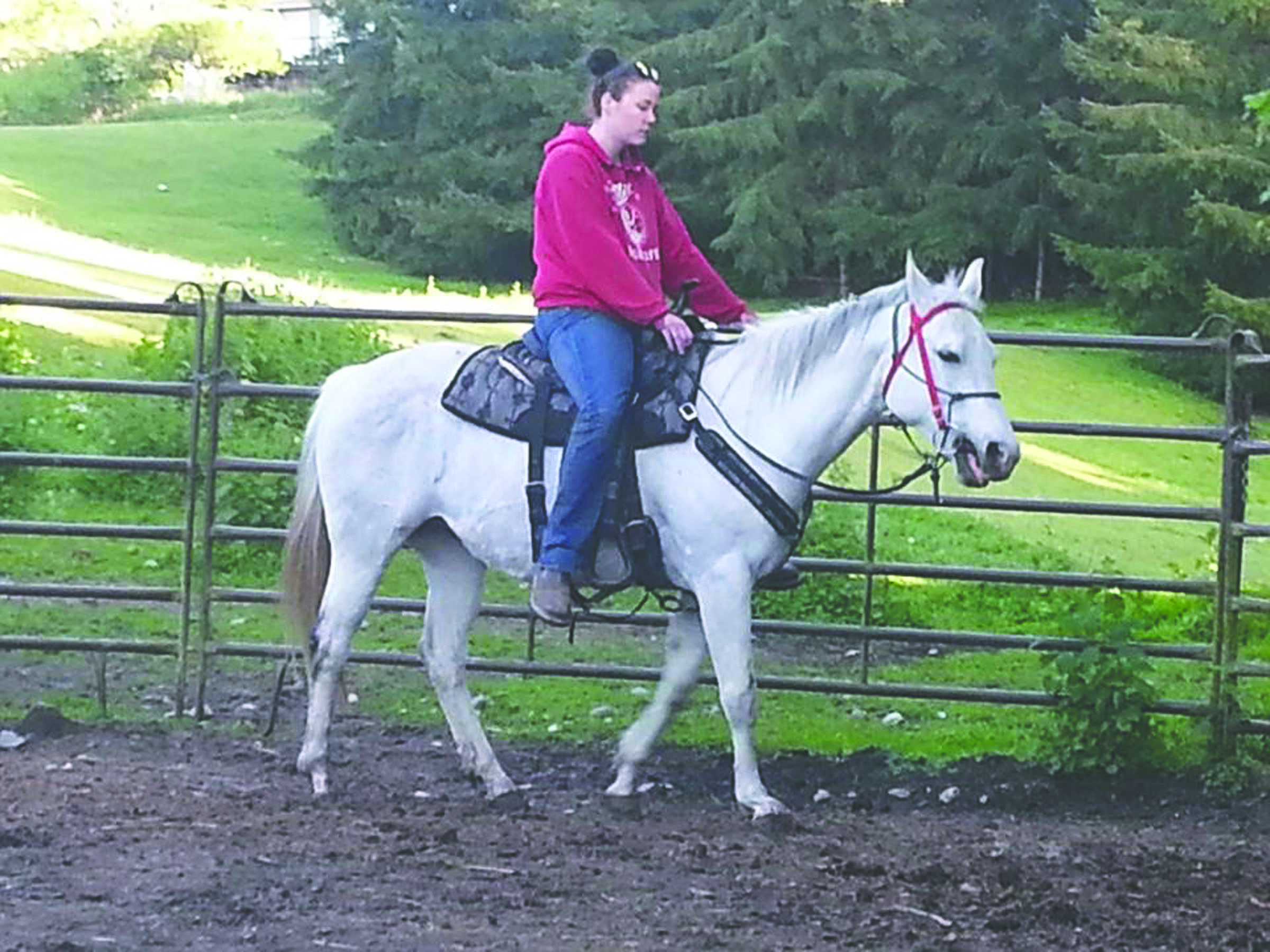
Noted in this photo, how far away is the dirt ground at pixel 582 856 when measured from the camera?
4805 mm

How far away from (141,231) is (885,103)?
40.1 feet

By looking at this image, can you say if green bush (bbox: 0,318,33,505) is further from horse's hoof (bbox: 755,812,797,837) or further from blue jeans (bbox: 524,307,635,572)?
horse's hoof (bbox: 755,812,797,837)

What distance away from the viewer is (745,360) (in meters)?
6.25

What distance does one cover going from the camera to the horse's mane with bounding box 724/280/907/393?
6.07 meters

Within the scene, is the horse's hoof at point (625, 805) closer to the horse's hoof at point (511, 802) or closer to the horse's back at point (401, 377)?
the horse's hoof at point (511, 802)

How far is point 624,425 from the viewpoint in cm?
608

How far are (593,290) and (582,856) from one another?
5.64 ft

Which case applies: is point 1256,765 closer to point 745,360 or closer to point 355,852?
point 745,360

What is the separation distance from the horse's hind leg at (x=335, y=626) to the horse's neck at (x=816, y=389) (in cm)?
137

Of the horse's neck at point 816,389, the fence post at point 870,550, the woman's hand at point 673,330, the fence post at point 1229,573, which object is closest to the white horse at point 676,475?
the horse's neck at point 816,389

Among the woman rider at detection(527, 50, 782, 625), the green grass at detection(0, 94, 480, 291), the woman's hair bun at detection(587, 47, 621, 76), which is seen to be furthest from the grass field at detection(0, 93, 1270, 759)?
the woman's hair bun at detection(587, 47, 621, 76)

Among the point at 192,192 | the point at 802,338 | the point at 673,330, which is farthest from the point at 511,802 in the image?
the point at 192,192

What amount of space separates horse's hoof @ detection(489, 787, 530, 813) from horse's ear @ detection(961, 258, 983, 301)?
2131mm

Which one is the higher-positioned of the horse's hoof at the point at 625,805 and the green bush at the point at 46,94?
the green bush at the point at 46,94
